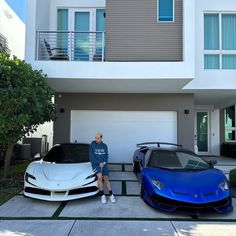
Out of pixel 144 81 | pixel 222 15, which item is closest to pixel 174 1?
pixel 222 15

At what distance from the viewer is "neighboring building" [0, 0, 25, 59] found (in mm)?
14570

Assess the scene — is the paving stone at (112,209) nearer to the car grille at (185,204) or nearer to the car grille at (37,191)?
the car grille at (185,204)

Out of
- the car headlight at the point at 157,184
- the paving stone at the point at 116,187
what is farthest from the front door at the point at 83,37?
the car headlight at the point at 157,184

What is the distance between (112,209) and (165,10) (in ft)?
25.9

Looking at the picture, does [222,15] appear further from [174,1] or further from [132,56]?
[132,56]

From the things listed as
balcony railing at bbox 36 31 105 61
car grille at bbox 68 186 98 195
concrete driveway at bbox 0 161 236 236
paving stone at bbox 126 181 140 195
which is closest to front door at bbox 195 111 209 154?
balcony railing at bbox 36 31 105 61

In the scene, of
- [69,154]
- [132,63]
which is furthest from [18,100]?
[132,63]

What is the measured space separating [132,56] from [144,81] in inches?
54.9

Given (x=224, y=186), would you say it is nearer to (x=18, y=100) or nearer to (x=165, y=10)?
(x=18, y=100)

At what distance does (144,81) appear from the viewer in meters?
9.66

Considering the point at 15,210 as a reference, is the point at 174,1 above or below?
above

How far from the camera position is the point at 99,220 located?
5.21 m

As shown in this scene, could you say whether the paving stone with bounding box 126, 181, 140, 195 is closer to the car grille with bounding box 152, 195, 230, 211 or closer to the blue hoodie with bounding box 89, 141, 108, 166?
the blue hoodie with bounding box 89, 141, 108, 166

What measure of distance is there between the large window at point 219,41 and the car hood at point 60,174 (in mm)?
6923
